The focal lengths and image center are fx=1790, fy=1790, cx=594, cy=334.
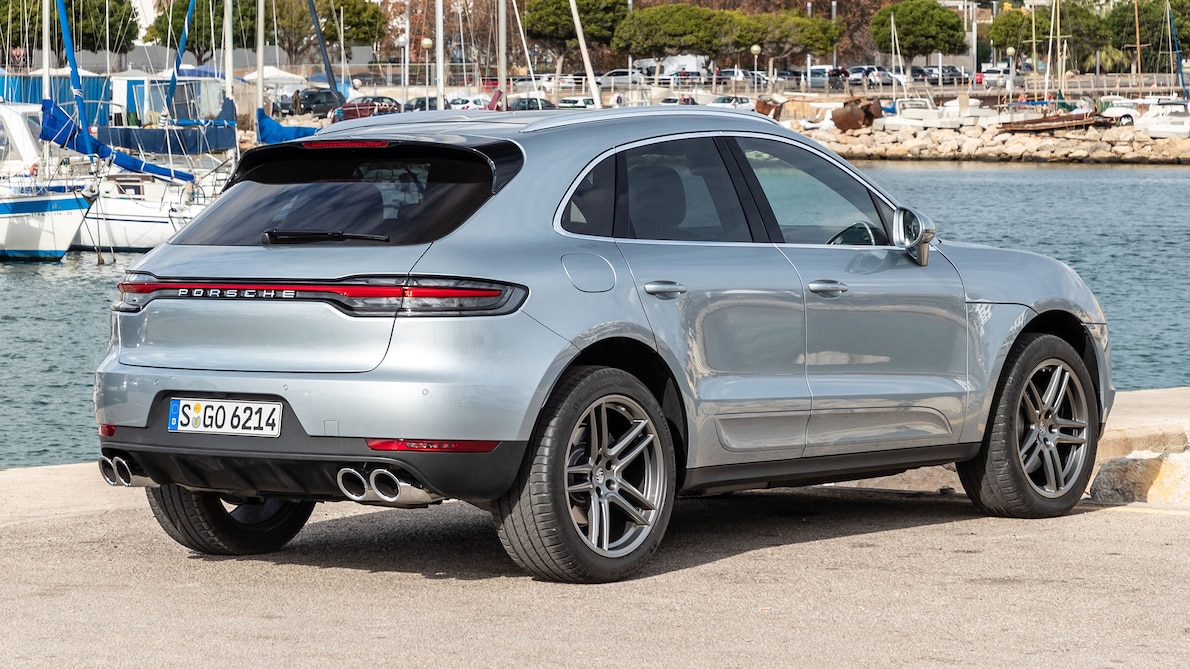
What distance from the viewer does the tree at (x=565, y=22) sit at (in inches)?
4112

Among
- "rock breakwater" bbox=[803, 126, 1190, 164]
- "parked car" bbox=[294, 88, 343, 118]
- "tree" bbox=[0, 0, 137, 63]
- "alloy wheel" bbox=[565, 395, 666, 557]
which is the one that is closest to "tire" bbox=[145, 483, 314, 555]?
"alloy wheel" bbox=[565, 395, 666, 557]

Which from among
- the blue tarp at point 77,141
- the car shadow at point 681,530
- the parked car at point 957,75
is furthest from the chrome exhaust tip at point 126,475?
the parked car at point 957,75

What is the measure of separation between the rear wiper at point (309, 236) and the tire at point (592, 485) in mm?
800

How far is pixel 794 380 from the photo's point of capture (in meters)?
6.75

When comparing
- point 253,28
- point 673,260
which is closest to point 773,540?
point 673,260

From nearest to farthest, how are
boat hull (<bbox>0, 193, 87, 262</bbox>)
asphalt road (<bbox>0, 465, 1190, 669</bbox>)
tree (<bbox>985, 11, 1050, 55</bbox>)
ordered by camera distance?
asphalt road (<bbox>0, 465, 1190, 669</bbox>), boat hull (<bbox>0, 193, 87, 262</bbox>), tree (<bbox>985, 11, 1050, 55</bbox>)

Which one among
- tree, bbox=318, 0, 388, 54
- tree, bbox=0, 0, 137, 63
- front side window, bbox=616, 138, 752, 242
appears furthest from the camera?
tree, bbox=318, 0, 388, 54

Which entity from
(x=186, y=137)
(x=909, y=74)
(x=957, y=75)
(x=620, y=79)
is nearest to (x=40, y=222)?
(x=186, y=137)

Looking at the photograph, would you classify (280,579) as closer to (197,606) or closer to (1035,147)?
(197,606)

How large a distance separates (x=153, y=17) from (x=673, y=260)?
119110 millimetres

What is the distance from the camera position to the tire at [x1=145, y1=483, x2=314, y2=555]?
22.2 feet

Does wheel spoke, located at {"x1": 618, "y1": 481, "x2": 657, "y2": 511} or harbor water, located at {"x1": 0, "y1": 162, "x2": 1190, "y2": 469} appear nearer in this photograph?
wheel spoke, located at {"x1": 618, "y1": 481, "x2": 657, "y2": 511}

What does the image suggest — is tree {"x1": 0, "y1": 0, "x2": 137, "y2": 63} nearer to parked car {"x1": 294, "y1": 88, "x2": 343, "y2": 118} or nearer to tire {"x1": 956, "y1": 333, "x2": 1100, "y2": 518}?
parked car {"x1": 294, "y1": 88, "x2": 343, "y2": 118}

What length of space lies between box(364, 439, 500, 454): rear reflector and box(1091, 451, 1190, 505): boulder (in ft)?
13.2
